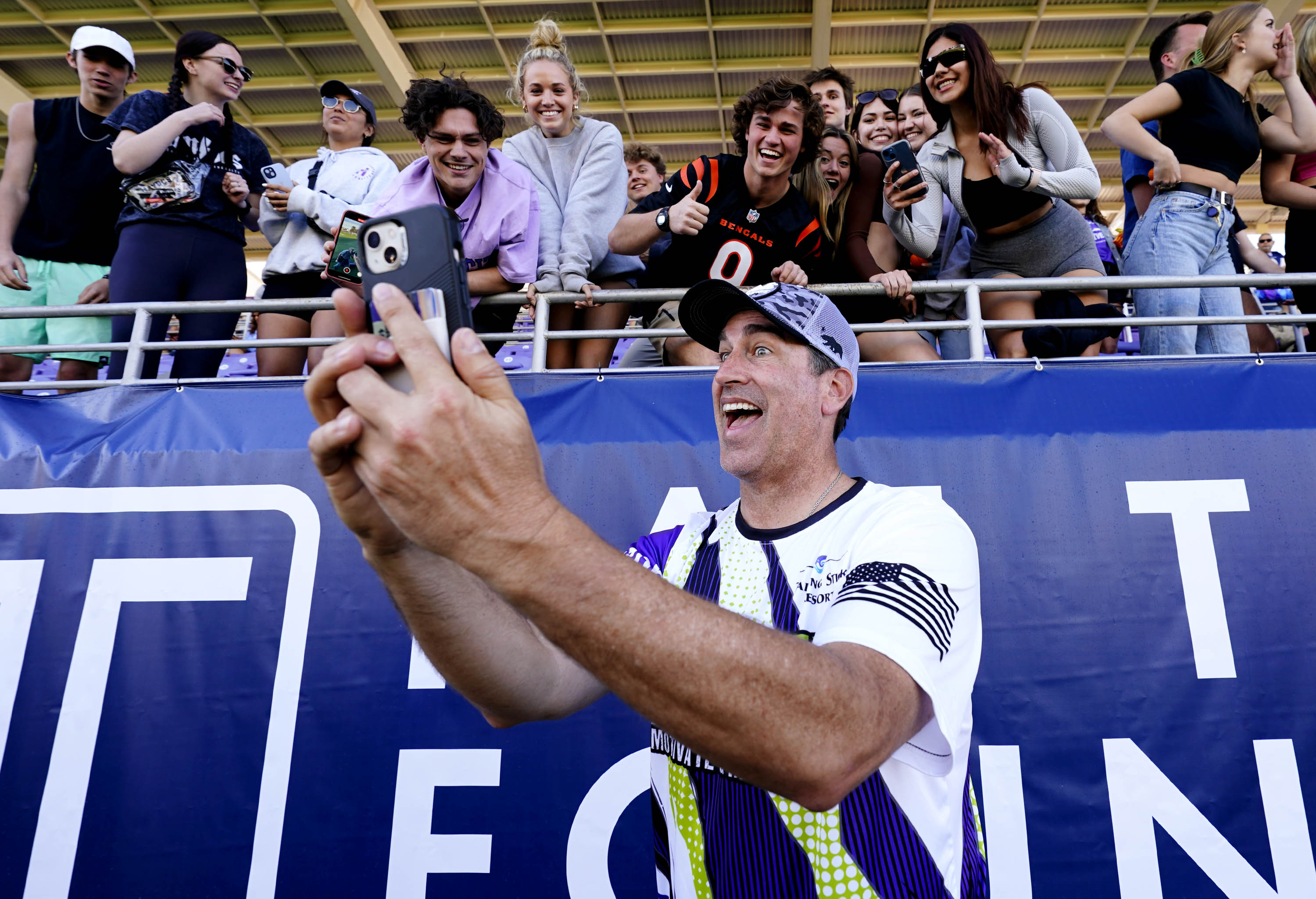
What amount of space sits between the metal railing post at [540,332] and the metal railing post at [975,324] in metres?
1.66

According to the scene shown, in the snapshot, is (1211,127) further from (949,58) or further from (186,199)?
(186,199)

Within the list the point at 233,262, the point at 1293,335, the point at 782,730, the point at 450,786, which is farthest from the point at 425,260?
the point at 1293,335

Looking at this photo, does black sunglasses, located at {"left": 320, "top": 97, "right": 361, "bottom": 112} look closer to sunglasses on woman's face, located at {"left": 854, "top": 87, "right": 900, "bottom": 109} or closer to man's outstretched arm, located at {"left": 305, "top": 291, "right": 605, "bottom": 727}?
sunglasses on woman's face, located at {"left": 854, "top": 87, "right": 900, "bottom": 109}

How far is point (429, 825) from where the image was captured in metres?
2.83

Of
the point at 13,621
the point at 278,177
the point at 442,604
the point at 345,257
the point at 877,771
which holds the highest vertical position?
the point at 278,177

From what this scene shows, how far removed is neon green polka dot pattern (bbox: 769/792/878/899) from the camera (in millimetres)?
1279

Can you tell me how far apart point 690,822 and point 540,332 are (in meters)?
2.49

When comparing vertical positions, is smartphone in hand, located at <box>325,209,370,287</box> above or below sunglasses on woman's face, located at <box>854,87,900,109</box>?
below

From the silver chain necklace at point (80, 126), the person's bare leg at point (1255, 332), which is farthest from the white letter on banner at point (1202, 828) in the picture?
the silver chain necklace at point (80, 126)

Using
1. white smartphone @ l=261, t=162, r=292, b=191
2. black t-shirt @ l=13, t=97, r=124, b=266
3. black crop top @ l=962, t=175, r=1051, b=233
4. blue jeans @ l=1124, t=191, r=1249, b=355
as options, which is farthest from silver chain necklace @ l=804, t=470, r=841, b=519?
black t-shirt @ l=13, t=97, r=124, b=266

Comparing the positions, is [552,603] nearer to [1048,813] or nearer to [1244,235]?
[1048,813]

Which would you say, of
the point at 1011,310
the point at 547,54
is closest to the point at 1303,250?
the point at 1011,310

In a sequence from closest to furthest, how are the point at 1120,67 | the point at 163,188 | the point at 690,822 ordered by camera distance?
1. the point at 690,822
2. the point at 163,188
3. the point at 1120,67

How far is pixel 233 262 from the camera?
409 centimetres
